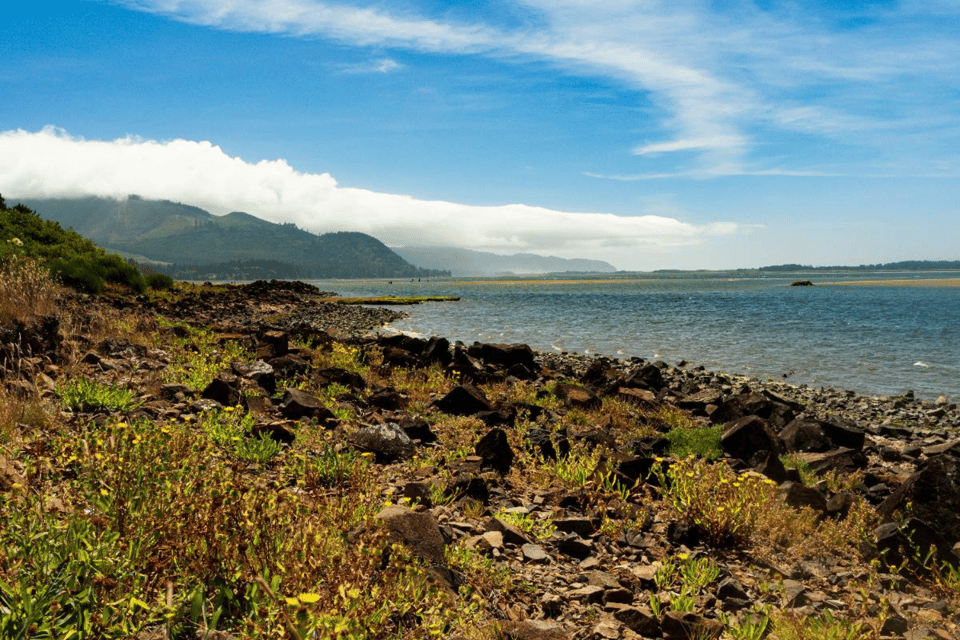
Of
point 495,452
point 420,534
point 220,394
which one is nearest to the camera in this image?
point 420,534

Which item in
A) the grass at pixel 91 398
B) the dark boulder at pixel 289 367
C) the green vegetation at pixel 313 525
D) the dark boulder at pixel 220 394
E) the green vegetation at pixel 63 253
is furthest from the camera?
the green vegetation at pixel 63 253

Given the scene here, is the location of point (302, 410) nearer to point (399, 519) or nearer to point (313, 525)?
point (399, 519)

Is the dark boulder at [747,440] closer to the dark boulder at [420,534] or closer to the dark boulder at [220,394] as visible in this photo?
the dark boulder at [420,534]

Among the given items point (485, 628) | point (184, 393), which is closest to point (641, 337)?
point (184, 393)

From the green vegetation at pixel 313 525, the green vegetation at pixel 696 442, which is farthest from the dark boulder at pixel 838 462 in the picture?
the green vegetation at pixel 696 442

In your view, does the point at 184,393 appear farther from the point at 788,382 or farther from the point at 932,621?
the point at 788,382

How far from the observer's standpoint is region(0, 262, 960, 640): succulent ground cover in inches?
144

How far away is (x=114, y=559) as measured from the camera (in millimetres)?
3654

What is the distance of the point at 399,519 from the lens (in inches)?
203

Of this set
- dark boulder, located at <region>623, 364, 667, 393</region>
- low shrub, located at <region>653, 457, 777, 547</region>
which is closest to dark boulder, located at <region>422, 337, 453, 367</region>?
dark boulder, located at <region>623, 364, 667, 393</region>

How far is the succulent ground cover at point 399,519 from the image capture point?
3.66 meters

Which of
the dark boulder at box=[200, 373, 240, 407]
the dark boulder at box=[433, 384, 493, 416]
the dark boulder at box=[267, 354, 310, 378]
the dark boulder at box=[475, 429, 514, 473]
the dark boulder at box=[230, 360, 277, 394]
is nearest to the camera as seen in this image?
the dark boulder at box=[475, 429, 514, 473]

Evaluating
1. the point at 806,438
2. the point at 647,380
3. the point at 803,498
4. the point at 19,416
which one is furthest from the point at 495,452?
the point at 647,380

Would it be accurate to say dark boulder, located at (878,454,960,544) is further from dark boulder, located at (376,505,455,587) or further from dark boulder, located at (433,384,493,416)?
dark boulder, located at (433,384,493,416)
